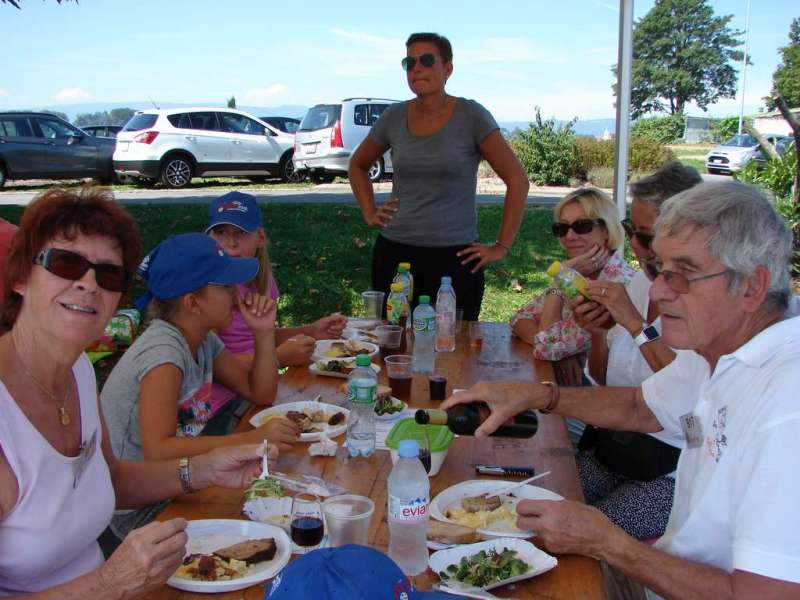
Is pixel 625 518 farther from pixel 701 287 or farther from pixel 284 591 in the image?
pixel 284 591

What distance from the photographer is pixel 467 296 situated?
4.74 meters

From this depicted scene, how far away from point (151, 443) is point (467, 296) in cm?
276

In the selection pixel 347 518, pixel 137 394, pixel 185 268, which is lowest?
pixel 347 518

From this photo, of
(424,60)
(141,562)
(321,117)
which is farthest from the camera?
(321,117)

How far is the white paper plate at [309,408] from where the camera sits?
2514 mm

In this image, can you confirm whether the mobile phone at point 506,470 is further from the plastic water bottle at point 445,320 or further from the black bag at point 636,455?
the plastic water bottle at point 445,320

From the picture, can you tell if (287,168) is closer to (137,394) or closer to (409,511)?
(137,394)

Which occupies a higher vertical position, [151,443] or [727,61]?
[727,61]

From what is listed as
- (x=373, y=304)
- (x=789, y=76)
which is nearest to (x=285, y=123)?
(x=789, y=76)

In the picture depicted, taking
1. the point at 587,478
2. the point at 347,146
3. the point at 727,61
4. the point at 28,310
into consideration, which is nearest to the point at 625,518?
the point at 587,478

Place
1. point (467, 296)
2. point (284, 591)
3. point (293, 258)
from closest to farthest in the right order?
point (284, 591) → point (467, 296) → point (293, 258)

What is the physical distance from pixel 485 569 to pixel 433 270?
→ 3050 millimetres

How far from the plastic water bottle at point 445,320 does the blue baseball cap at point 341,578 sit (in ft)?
8.27

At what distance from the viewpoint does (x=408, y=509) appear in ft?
5.59
